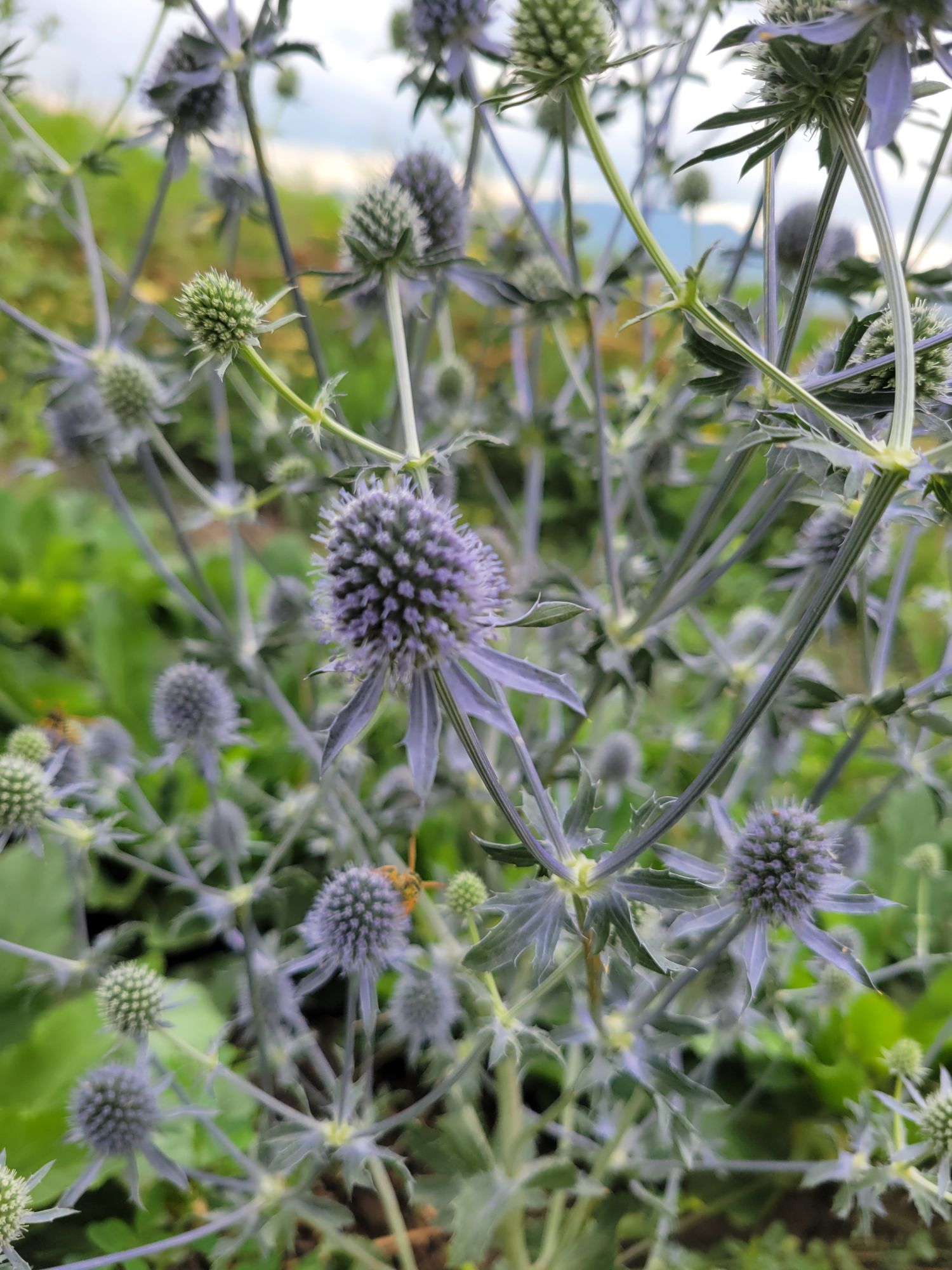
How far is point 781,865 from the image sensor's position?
3.58 feet

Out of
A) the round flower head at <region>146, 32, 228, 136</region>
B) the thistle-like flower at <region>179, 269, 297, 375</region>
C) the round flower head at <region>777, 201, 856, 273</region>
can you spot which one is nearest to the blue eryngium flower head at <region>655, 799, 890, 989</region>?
the thistle-like flower at <region>179, 269, 297, 375</region>

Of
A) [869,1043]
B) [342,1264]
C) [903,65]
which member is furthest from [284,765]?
[903,65]

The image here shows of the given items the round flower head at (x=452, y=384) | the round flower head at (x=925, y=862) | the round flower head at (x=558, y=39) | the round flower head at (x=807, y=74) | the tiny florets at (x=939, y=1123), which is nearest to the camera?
the round flower head at (x=807, y=74)

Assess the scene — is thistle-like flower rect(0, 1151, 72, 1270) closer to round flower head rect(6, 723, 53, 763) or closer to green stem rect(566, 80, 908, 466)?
round flower head rect(6, 723, 53, 763)

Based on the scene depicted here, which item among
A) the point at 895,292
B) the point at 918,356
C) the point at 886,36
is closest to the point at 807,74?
the point at 886,36

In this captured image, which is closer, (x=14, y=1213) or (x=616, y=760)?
(x=14, y=1213)

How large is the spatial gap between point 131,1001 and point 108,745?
0.89 m

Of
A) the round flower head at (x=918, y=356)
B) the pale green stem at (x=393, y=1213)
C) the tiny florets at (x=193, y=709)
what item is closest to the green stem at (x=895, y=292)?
the round flower head at (x=918, y=356)

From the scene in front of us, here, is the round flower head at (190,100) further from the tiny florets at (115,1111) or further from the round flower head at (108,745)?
the tiny florets at (115,1111)

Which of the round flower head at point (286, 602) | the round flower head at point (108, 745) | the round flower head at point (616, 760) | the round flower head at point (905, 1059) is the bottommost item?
the round flower head at point (108, 745)

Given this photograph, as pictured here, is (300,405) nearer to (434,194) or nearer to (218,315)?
(218,315)

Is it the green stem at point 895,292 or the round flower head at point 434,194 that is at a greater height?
the round flower head at point 434,194

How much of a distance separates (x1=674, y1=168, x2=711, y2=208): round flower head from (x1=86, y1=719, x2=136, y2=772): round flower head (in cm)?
197

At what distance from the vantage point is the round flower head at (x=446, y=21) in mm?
1359
